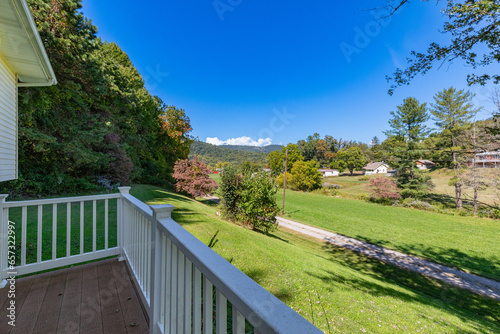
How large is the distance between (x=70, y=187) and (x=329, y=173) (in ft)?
113

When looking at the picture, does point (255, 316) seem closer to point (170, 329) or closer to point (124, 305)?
point (170, 329)

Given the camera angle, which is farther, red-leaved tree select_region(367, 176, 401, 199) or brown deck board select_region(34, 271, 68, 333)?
red-leaved tree select_region(367, 176, 401, 199)

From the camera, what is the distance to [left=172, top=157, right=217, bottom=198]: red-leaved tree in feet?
44.5

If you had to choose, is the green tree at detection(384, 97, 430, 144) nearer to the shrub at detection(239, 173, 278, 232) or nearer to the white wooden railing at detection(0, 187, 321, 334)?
the shrub at detection(239, 173, 278, 232)

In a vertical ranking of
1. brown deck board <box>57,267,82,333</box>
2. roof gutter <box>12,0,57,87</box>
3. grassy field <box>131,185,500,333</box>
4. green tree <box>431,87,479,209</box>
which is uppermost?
green tree <box>431,87,479,209</box>

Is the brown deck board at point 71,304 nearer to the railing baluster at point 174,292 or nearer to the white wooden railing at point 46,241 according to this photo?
the white wooden railing at point 46,241

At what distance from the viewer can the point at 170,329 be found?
1267 millimetres

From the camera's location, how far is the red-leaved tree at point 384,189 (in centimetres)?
1792

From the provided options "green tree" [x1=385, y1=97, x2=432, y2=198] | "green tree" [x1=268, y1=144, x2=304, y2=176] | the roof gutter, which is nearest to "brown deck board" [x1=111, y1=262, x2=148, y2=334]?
the roof gutter

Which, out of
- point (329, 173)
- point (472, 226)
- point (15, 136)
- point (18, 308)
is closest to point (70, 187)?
point (15, 136)

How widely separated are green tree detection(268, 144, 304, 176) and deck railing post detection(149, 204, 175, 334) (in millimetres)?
29583

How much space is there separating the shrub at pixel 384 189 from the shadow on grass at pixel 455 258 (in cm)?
930

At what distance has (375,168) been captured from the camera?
33.4 m

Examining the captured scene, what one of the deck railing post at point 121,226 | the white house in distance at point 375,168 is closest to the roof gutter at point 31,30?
the deck railing post at point 121,226
